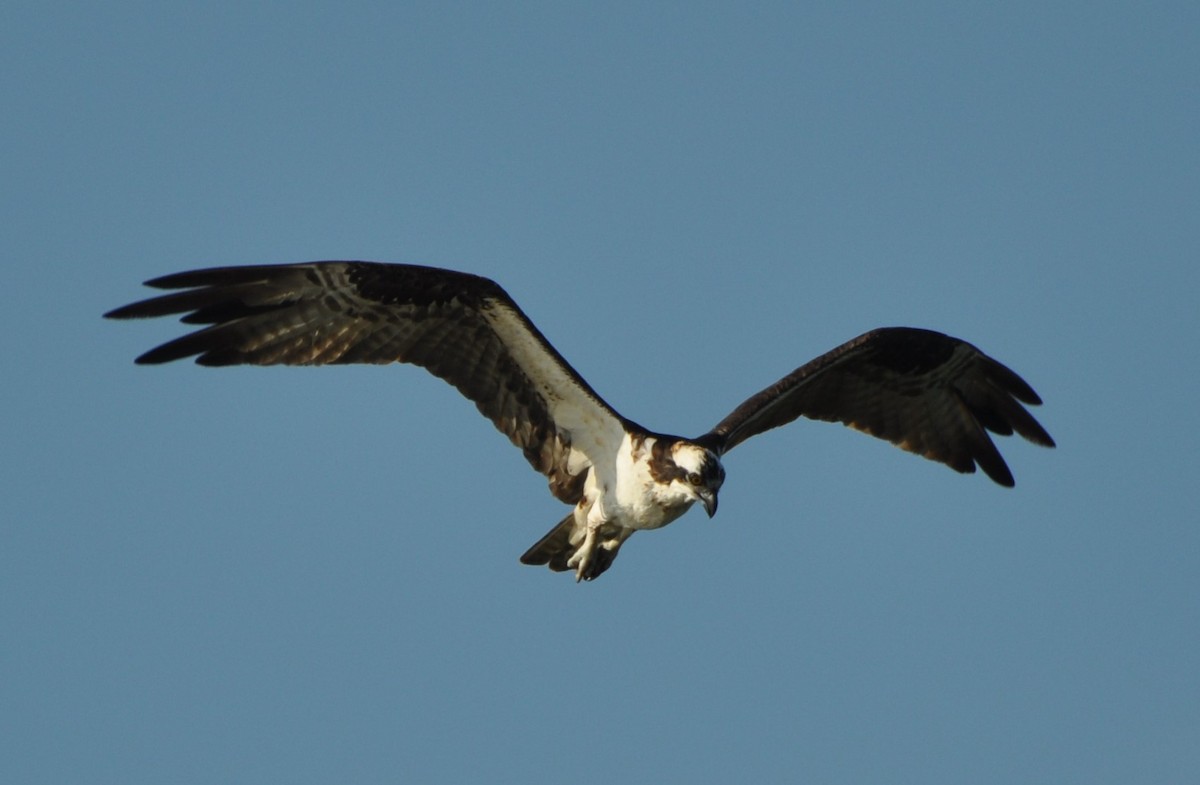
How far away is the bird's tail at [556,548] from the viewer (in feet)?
42.4

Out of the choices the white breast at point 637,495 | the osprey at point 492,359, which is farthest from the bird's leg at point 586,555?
the white breast at point 637,495

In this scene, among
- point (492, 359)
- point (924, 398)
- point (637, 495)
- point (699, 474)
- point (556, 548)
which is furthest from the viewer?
point (924, 398)

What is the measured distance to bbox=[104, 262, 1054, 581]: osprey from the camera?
39.5ft

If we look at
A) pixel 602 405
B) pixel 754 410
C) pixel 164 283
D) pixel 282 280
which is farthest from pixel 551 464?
pixel 164 283

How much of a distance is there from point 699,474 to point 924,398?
3840mm

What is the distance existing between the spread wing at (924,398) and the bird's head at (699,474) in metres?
2.01

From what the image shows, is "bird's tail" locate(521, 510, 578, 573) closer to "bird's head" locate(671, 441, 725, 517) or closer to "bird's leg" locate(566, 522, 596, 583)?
"bird's leg" locate(566, 522, 596, 583)

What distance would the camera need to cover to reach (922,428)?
15.1m

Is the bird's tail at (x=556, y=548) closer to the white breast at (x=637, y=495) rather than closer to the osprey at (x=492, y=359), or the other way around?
the osprey at (x=492, y=359)

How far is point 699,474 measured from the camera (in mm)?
11945

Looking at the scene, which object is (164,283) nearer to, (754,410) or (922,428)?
(754,410)

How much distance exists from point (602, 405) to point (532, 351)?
2.35 feet

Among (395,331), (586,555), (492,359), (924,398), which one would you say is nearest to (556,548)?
(586,555)

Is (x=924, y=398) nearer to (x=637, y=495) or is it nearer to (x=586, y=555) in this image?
(x=637, y=495)
